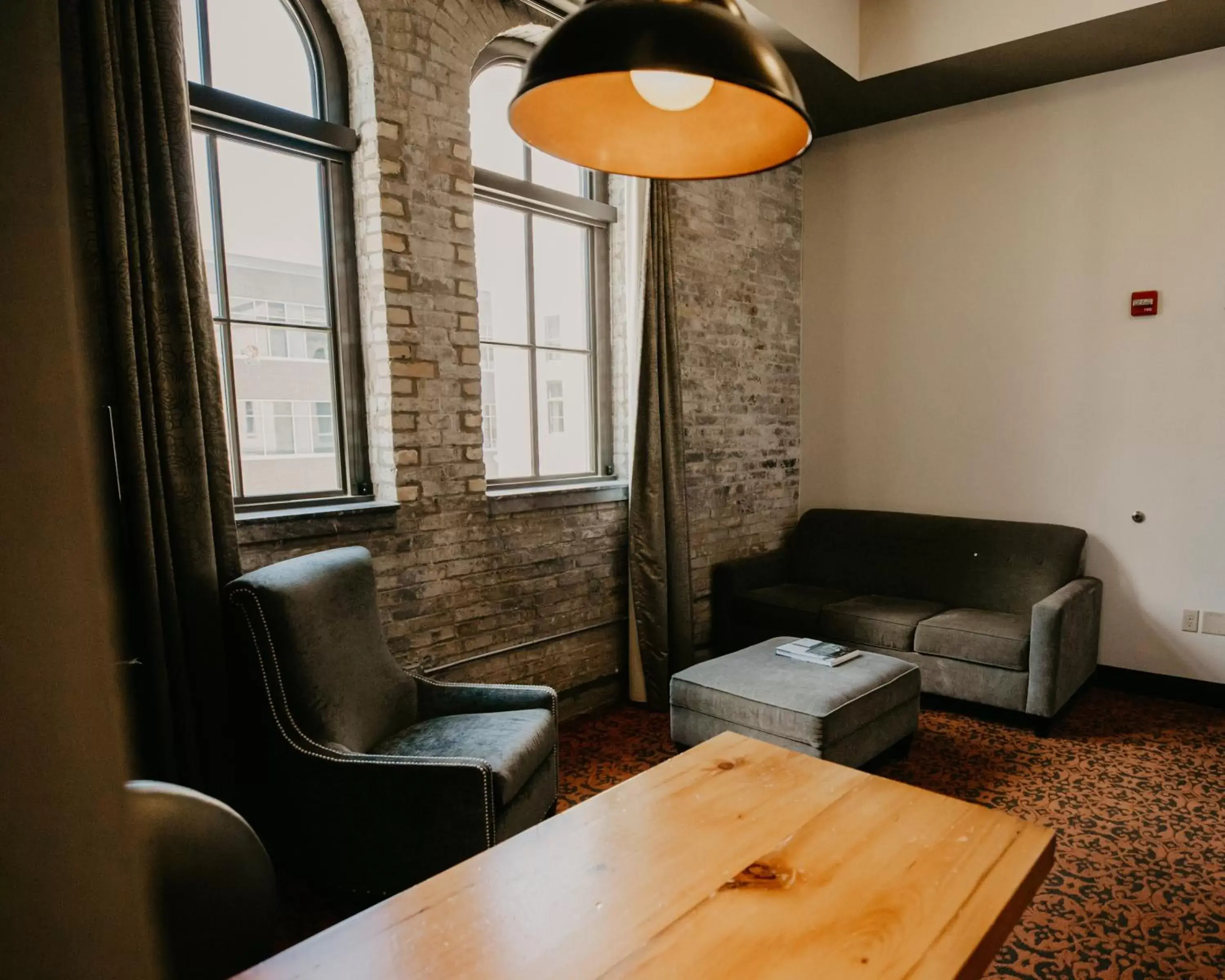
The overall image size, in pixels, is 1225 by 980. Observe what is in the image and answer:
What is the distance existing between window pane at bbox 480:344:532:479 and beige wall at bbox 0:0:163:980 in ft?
10.4

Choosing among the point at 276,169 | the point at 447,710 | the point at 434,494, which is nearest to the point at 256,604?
the point at 447,710

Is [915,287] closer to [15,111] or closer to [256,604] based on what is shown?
[256,604]

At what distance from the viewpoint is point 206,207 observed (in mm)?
2604

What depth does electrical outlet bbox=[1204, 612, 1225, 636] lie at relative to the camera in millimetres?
3730

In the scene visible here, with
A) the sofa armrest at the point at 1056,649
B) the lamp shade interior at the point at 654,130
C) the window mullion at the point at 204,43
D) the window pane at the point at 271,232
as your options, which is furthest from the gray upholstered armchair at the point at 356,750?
the sofa armrest at the point at 1056,649

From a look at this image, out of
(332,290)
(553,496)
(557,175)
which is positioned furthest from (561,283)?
(332,290)

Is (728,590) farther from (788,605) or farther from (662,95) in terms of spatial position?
(662,95)

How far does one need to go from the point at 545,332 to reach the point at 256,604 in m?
2.04

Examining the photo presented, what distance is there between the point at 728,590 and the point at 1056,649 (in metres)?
1.61

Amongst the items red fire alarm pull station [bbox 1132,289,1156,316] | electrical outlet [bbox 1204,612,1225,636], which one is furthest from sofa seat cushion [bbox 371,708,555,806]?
red fire alarm pull station [bbox 1132,289,1156,316]

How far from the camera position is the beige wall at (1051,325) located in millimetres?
3746

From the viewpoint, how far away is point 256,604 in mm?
2184

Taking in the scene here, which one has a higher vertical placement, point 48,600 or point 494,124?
point 494,124

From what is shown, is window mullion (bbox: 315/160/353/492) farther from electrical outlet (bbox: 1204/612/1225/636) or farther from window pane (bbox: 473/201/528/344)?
electrical outlet (bbox: 1204/612/1225/636)
